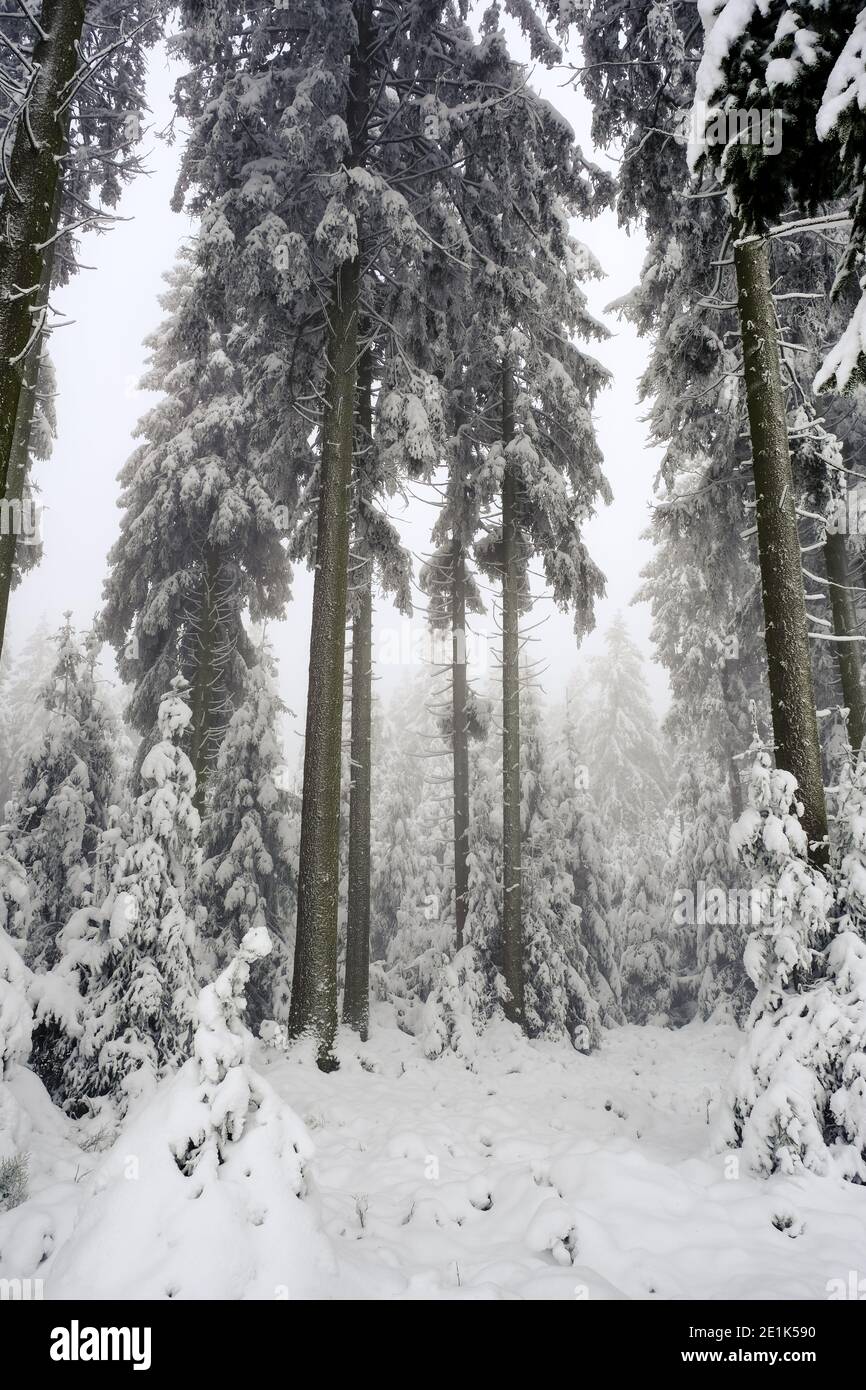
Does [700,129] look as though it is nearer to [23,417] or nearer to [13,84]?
[13,84]

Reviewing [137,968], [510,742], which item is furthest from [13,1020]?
[510,742]

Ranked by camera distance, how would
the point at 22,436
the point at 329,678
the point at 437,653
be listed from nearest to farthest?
the point at 329,678 < the point at 22,436 < the point at 437,653

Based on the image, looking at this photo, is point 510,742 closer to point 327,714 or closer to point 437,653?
point 327,714

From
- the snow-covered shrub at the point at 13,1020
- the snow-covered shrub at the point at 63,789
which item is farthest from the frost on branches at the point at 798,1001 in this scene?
the snow-covered shrub at the point at 63,789

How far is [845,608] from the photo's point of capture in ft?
38.9

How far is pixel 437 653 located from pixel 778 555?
1295cm

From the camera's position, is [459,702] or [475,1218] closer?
[475,1218]

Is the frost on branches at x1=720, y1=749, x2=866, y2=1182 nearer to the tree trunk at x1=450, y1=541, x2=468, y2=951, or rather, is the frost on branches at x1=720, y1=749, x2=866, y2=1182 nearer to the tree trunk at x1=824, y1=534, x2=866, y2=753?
the tree trunk at x1=824, y1=534, x2=866, y2=753

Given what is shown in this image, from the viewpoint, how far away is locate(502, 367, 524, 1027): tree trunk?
40.8 feet

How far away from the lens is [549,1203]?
469 centimetres

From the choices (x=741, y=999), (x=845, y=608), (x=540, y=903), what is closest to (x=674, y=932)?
(x=741, y=999)

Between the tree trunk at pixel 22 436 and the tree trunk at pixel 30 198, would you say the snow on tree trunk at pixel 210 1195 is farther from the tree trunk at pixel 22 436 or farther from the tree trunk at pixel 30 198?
the tree trunk at pixel 22 436

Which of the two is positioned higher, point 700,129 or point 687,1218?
point 700,129

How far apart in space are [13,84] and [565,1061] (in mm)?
13284
